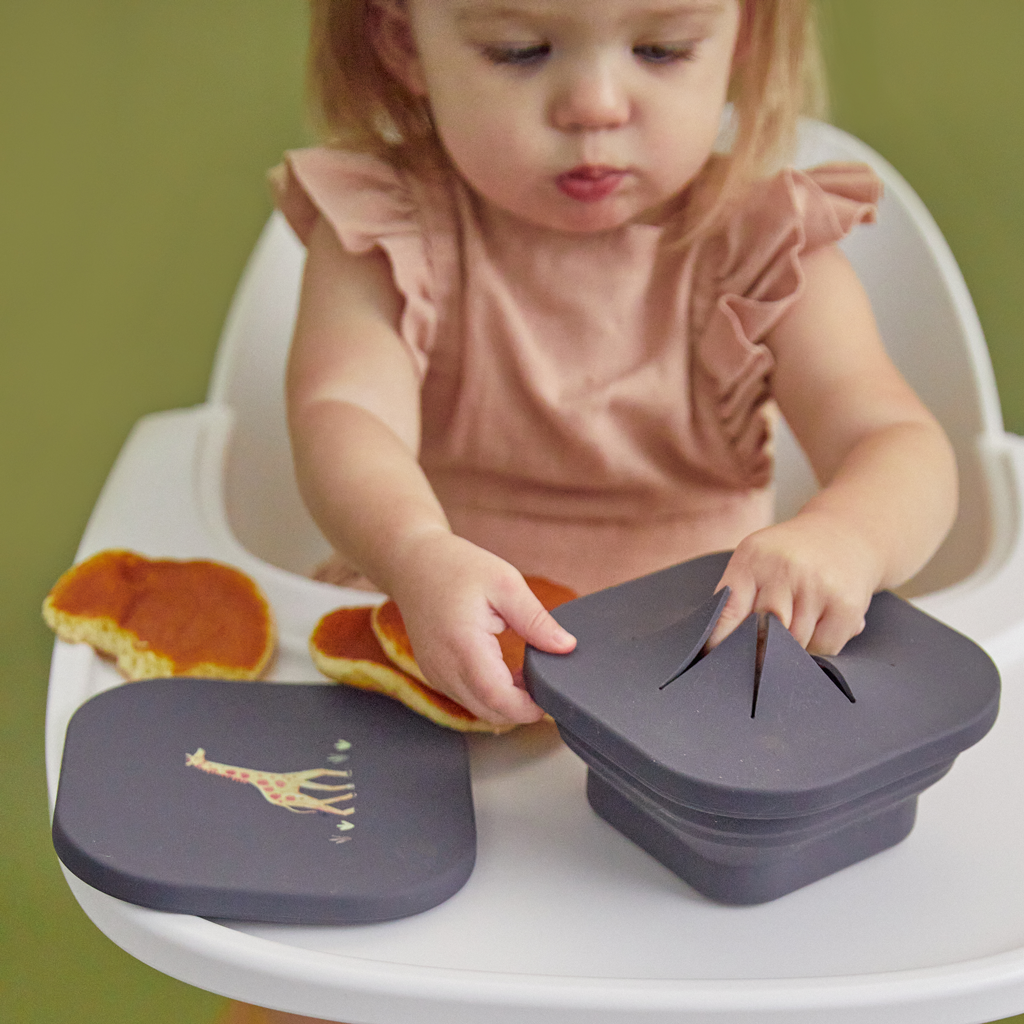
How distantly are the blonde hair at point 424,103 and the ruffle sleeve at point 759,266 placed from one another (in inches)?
0.6

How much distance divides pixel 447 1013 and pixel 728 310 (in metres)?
0.35

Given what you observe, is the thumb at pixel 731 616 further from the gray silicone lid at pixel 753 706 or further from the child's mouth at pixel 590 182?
the child's mouth at pixel 590 182

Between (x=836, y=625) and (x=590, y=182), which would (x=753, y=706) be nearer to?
(x=836, y=625)

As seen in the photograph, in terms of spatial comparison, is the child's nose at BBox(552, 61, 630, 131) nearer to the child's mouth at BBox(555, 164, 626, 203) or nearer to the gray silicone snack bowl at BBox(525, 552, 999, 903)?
the child's mouth at BBox(555, 164, 626, 203)

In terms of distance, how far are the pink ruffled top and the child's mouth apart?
0.08 m

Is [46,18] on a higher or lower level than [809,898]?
higher

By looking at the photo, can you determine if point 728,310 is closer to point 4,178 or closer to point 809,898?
point 809,898

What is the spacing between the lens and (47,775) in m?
0.39

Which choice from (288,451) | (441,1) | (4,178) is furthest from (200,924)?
(4,178)

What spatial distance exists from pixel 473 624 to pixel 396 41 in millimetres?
303

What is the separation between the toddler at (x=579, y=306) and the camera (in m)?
0.45

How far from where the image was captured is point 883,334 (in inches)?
29.2

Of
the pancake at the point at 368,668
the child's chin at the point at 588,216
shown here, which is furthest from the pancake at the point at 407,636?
the child's chin at the point at 588,216

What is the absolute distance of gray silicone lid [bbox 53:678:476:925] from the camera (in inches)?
12.7
